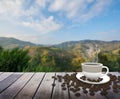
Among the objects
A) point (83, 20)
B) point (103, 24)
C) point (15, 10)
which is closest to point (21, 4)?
point (15, 10)

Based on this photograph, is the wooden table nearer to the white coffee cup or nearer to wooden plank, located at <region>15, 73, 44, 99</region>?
wooden plank, located at <region>15, 73, 44, 99</region>

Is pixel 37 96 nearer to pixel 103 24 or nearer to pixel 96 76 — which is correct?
pixel 96 76

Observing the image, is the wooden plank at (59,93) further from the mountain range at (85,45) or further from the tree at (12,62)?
the mountain range at (85,45)

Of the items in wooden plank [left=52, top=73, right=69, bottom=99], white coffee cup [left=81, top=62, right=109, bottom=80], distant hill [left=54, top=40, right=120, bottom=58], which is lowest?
wooden plank [left=52, top=73, right=69, bottom=99]

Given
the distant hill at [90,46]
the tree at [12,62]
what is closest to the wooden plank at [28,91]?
the tree at [12,62]

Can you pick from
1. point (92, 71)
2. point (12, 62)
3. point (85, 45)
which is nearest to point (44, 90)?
point (92, 71)

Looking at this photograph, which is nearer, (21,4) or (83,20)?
(21,4)

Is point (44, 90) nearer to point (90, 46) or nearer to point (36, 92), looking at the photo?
point (36, 92)

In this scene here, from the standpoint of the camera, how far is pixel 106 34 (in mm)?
5070

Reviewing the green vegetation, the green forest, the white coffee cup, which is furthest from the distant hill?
the white coffee cup

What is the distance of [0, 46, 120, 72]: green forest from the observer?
3.07 m

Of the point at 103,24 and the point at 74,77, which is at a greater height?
the point at 103,24

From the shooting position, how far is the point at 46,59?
3830mm

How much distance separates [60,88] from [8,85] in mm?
316
